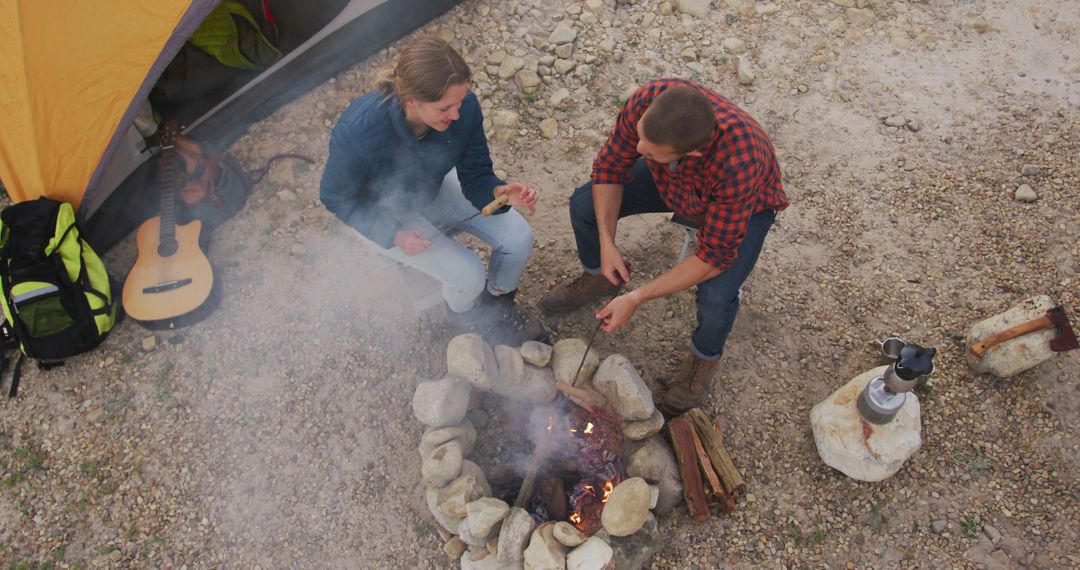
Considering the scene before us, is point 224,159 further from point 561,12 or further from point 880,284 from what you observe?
point 880,284

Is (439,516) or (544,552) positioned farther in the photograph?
(439,516)

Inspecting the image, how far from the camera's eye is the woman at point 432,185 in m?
2.54

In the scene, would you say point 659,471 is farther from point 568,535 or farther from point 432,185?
point 432,185

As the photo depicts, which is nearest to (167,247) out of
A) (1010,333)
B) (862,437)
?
(862,437)

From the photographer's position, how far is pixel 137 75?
360 cm

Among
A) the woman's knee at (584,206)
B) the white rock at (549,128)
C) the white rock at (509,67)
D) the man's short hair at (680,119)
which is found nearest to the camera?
the man's short hair at (680,119)

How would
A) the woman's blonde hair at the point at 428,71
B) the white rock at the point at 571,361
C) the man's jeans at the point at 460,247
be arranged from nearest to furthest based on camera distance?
1. the woman's blonde hair at the point at 428,71
2. the man's jeans at the point at 460,247
3. the white rock at the point at 571,361

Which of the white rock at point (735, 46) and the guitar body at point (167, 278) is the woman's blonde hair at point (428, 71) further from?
the white rock at point (735, 46)

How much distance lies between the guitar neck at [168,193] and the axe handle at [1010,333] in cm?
462

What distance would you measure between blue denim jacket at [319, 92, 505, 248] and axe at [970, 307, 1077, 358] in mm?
2573

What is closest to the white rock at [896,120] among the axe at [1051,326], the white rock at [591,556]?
the axe at [1051,326]

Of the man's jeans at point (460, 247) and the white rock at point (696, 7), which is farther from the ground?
the white rock at point (696, 7)

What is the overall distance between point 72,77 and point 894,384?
14.5 feet

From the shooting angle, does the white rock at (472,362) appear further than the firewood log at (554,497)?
Yes
